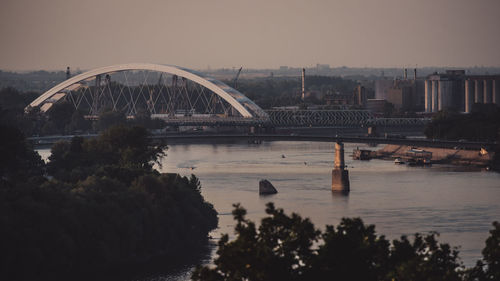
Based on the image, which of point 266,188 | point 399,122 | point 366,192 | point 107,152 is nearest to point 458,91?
point 399,122

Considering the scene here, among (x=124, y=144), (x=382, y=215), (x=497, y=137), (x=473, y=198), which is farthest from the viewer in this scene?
(x=497, y=137)

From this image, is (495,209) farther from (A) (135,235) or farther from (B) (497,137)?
(B) (497,137)

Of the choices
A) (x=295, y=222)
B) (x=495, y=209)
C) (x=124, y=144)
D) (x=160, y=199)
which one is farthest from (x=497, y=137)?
(x=295, y=222)

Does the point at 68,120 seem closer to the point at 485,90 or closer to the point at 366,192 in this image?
the point at 366,192

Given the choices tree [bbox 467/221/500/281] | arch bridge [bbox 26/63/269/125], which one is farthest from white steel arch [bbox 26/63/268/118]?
tree [bbox 467/221/500/281]

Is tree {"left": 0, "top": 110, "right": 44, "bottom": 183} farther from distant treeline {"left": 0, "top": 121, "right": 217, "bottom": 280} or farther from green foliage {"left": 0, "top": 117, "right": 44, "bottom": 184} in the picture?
distant treeline {"left": 0, "top": 121, "right": 217, "bottom": 280}

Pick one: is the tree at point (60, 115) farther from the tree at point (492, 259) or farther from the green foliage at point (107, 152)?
the tree at point (492, 259)

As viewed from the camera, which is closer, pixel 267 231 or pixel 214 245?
pixel 267 231
